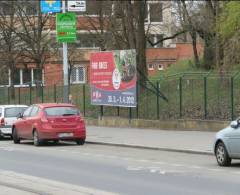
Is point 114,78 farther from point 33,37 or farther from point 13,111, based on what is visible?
point 33,37

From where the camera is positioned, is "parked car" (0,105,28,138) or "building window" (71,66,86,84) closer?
"parked car" (0,105,28,138)

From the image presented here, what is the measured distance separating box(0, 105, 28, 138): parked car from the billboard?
5.08 m

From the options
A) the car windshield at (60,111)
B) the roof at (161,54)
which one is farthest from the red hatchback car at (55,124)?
the roof at (161,54)

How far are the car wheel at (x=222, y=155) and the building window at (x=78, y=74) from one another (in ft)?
99.3

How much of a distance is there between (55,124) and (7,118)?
6.57m

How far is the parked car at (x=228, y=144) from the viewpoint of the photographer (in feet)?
55.2

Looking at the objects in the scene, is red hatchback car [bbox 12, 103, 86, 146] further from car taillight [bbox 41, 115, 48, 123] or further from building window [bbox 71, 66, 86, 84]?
building window [bbox 71, 66, 86, 84]

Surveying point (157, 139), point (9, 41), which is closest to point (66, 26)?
point (157, 139)

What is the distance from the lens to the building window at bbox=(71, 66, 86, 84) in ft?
161

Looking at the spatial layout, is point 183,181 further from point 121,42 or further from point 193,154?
point 121,42

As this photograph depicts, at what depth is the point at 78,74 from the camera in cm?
5156

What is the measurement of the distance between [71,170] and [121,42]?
3021 centimetres

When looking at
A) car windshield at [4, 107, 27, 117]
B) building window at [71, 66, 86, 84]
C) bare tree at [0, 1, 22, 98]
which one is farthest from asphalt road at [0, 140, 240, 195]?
bare tree at [0, 1, 22, 98]

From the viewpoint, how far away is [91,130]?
112 feet
